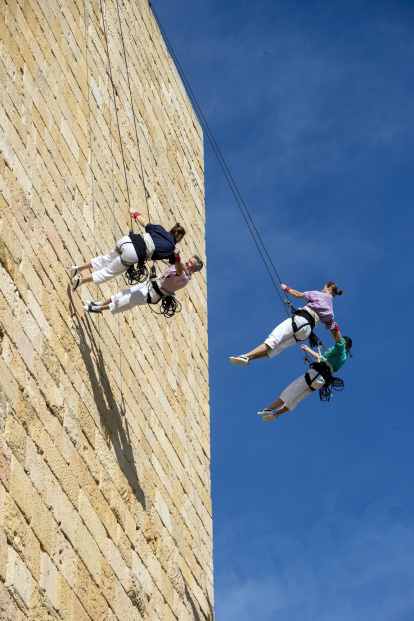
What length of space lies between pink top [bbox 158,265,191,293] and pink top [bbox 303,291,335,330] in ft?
5.41

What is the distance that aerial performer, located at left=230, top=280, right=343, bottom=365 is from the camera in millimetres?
11172

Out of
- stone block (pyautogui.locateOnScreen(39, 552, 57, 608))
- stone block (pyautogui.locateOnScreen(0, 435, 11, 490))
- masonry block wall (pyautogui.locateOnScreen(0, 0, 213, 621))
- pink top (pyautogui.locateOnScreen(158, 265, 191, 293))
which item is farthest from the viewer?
pink top (pyautogui.locateOnScreen(158, 265, 191, 293))

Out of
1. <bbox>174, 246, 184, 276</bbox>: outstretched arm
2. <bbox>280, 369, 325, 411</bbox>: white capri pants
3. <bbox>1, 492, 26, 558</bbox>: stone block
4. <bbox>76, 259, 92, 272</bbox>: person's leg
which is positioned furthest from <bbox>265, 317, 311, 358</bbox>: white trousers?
<bbox>1, 492, 26, 558</bbox>: stone block

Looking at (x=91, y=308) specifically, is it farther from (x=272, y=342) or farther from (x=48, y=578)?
(x=48, y=578)

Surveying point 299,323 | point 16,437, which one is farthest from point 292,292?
point 16,437

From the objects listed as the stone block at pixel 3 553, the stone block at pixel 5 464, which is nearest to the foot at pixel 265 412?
the stone block at pixel 5 464

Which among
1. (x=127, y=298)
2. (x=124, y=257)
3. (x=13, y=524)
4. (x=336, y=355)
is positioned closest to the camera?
(x=13, y=524)

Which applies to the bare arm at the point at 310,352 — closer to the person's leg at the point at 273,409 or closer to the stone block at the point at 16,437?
the person's leg at the point at 273,409

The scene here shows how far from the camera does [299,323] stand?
11.2 meters

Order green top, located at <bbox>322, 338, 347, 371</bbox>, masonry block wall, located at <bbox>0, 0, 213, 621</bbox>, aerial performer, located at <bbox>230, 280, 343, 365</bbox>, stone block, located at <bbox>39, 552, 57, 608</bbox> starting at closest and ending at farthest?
stone block, located at <bbox>39, 552, 57, 608</bbox> < masonry block wall, located at <bbox>0, 0, 213, 621</bbox> < aerial performer, located at <bbox>230, 280, 343, 365</bbox> < green top, located at <bbox>322, 338, 347, 371</bbox>

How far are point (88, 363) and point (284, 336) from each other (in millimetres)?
2304

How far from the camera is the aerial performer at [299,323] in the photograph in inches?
440

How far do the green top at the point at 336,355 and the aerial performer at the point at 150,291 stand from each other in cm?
194

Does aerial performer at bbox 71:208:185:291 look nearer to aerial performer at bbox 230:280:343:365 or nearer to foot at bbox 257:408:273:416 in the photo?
aerial performer at bbox 230:280:343:365
